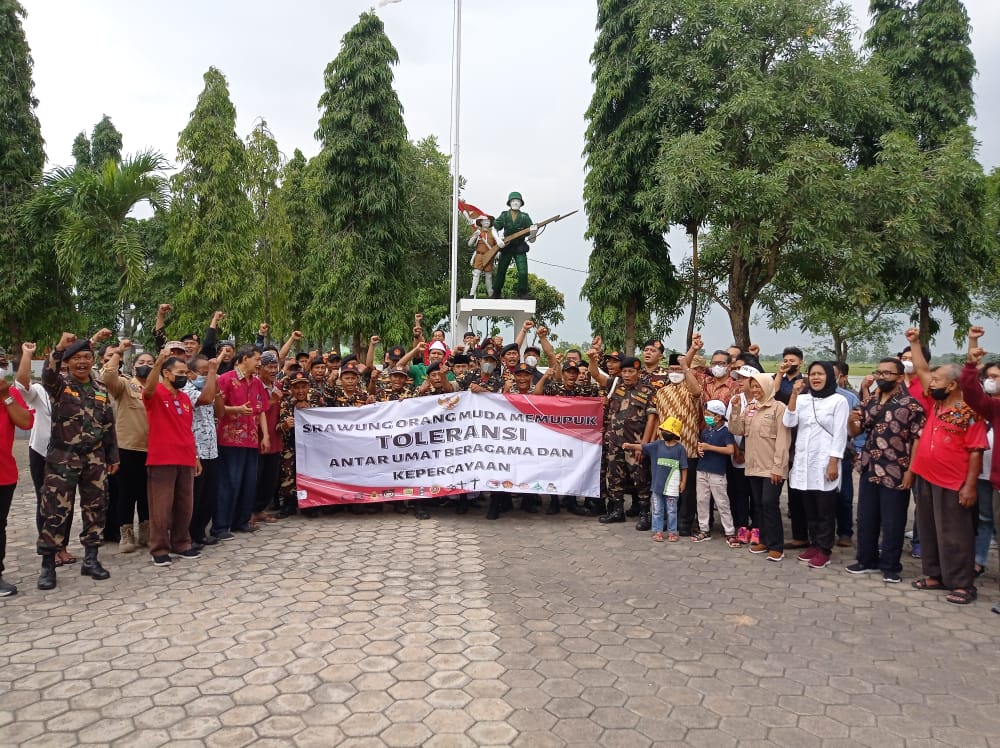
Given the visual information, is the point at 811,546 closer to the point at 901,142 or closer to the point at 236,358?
the point at 236,358

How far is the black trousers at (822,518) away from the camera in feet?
18.5

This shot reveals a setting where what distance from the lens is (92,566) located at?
513cm

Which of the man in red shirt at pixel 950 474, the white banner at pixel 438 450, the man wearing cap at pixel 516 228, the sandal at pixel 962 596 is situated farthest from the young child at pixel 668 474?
the man wearing cap at pixel 516 228

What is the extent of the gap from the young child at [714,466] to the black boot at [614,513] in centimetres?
88

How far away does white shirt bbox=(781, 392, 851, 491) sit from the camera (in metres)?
5.59

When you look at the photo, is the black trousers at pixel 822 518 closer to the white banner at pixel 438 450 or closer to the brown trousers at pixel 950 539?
the brown trousers at pixel 950 539

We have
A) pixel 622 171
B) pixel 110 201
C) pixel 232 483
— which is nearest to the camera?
pixel 232 483

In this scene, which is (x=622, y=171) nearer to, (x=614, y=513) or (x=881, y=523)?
(x=614, y=513)

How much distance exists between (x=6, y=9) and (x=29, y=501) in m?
13.7

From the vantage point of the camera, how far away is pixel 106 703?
3.30m

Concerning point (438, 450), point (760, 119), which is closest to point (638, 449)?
point (438, 450)

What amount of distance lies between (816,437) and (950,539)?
1165 millimetres

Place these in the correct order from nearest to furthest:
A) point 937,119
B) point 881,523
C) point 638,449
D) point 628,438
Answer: point 881,523, point 638,449, point 628,438, point 937,119

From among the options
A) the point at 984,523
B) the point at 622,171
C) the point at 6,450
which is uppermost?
the point at 622,171
